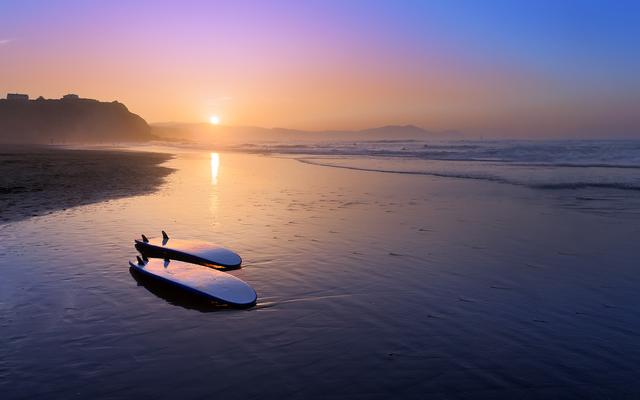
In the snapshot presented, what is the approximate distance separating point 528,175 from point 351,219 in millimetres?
16955

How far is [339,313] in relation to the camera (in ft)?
20.6

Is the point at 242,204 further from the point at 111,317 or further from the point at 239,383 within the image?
the point at 239,383

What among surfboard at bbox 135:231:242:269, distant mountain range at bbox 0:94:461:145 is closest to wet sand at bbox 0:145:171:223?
surfboard at bbox 135:231:242:269

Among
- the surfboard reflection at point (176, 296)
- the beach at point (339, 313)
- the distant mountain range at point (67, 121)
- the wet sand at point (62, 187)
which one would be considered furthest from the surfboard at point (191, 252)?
the distant mountain range at point (67, 121)

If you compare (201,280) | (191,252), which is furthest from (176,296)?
(191,252)

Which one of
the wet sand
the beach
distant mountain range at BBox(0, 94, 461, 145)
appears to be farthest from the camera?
distant mountain range at BBox(0, 94, 461, 145)

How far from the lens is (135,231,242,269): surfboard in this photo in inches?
333

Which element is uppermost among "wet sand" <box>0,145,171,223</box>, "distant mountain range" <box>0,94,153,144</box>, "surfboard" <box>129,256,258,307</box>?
"distant mountain range" <box>0,94,153,144</box>

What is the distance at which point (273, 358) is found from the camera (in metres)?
4.98

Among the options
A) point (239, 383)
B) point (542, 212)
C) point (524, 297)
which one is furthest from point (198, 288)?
point (542, 212)

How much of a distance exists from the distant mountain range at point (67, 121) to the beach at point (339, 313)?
127 meters

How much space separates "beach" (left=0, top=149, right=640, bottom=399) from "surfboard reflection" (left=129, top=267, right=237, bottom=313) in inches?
2.4

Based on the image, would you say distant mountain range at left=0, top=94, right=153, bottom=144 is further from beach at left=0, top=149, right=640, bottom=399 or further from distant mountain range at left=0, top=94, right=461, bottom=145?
beach at left=0, top=149, right=640, bottom=399

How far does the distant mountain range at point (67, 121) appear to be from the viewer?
128 m
